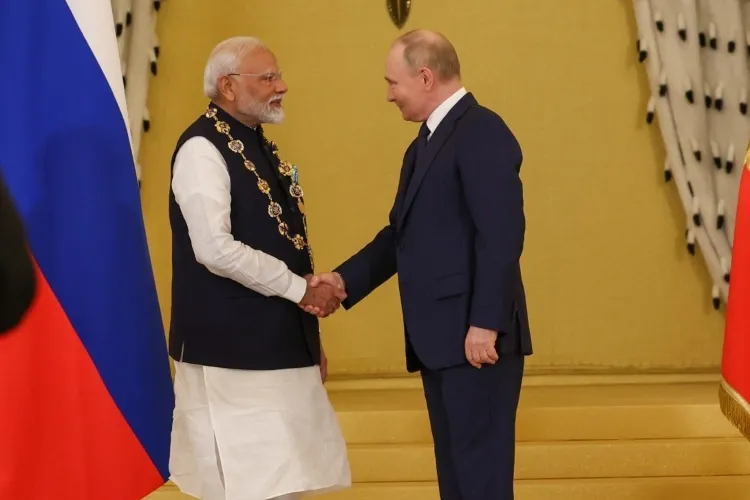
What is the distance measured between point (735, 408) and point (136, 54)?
298 cm

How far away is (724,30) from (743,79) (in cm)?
22

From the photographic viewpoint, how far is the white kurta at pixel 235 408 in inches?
105

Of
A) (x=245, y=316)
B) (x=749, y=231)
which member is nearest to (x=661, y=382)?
(x=749, y=231)

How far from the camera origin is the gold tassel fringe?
262 centimetres

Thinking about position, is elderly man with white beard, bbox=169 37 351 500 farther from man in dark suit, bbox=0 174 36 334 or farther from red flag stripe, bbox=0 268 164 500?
man in dark suit, bbox=0 174 36 334

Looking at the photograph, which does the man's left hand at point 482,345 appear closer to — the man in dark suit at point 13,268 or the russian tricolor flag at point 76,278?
the russian tricolor flag at point 76,278

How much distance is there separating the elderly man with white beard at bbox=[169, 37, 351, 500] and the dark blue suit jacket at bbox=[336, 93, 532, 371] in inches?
11.2

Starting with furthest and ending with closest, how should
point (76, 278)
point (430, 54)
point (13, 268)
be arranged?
point (430, 54) → point (76, 278) → point (13, 268)

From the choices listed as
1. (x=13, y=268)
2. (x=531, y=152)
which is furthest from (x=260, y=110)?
(x=531, y=152)

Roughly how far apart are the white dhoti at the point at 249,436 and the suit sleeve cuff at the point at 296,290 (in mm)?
193

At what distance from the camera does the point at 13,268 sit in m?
1.01

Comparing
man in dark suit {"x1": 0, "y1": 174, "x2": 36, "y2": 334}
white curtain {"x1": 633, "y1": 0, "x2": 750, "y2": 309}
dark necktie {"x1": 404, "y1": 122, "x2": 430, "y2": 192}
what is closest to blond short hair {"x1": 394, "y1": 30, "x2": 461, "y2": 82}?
dark necktie {"x1": 404, "y1": 122, "x2": 430, "y2": 192}

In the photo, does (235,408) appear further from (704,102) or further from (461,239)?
(704,102)

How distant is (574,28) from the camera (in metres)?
4.67
